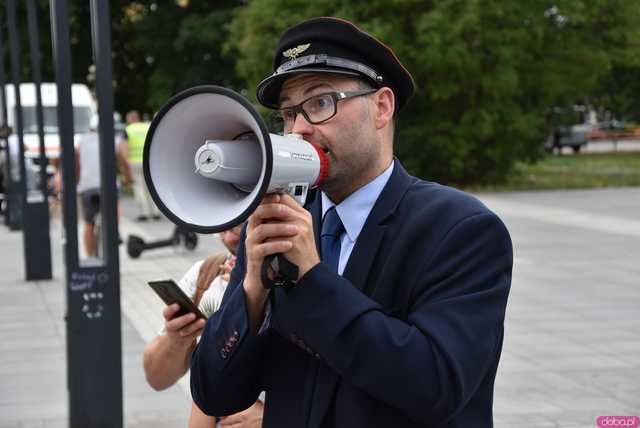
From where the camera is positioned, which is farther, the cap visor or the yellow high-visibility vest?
the yellow high-visibility vest

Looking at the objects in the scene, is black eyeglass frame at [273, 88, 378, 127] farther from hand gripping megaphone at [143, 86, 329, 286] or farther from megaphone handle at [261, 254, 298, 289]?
megaphone handle at [261, 254, 298, 289]

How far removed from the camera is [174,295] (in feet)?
9.14

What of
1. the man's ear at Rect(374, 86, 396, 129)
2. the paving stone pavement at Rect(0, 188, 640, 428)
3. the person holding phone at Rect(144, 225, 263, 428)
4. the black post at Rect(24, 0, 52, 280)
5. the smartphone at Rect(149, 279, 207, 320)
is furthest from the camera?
the black post at Rect(24, 0, 52, 280)

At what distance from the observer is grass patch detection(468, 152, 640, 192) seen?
2478cm

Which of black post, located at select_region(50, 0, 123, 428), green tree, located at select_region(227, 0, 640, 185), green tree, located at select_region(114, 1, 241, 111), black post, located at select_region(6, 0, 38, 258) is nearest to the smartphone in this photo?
black post, located at select_region(50, 0, 123, 428)

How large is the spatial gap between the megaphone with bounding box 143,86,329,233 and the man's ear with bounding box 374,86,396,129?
0.20m

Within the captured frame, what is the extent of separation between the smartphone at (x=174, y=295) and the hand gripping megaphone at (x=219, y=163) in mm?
738

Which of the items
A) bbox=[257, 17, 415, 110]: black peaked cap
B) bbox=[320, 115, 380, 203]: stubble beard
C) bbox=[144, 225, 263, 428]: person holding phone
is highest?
bbox=[257, 17, 415, 110]: black peaked cap

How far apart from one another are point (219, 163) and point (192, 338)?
117 centimetres

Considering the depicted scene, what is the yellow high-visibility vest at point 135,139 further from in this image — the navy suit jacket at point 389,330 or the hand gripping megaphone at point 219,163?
the hand gripping megaphone at point 219,163

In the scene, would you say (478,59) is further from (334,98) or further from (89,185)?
(334,98)

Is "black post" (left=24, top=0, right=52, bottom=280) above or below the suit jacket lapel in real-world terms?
below

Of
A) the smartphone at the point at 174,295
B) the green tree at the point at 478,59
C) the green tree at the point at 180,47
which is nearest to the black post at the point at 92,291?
the smartphone at the point at 174,295

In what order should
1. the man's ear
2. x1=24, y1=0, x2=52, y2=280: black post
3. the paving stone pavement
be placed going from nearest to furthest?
the man's ear → the paving stone pavement → x1=24, y1=0, x2=52, y2=280: black post
